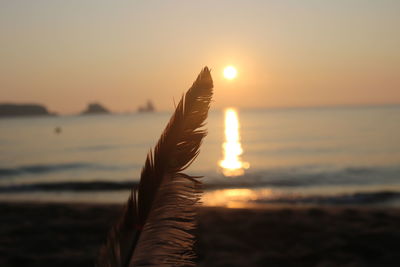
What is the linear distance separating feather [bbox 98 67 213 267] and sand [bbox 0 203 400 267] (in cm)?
502

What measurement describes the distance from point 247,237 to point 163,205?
656 cm

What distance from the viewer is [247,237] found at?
791 centimetres

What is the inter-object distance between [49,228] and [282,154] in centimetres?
2428

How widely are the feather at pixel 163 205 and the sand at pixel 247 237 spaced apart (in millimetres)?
5016

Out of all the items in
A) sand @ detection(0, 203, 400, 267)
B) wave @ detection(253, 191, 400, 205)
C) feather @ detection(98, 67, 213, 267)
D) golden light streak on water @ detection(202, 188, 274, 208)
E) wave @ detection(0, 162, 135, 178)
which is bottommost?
wave @ detection(0, 162, 135, 178)

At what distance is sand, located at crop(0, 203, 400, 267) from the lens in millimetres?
6625

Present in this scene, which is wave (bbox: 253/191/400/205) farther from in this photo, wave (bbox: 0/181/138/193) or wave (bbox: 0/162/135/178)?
wave (bbox: 0/162/135/178)

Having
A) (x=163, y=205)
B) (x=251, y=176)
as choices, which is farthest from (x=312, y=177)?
(x=163, y=205)

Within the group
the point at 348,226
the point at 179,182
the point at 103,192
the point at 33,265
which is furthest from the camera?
the point at 103,192

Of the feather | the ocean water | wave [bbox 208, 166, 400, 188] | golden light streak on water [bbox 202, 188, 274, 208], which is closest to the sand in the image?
the ocean water

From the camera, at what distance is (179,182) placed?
1579 mm

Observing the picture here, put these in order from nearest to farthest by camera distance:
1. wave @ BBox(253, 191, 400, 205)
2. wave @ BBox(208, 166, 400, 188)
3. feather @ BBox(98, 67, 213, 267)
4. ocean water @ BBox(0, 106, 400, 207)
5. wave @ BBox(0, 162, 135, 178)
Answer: feather @ BBox(98, 67, 213, 267) → wave @ BBox(253, 191, 400, 205) → ocean water @ BBox(0, 106, 400, 207) → wave @ BBox(208, 166, 400, 188) → wave @ BBox(0, 162, 135, 178)

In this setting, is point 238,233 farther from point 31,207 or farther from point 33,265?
point 31,207

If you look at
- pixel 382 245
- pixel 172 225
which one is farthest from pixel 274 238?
pixel 172 225
